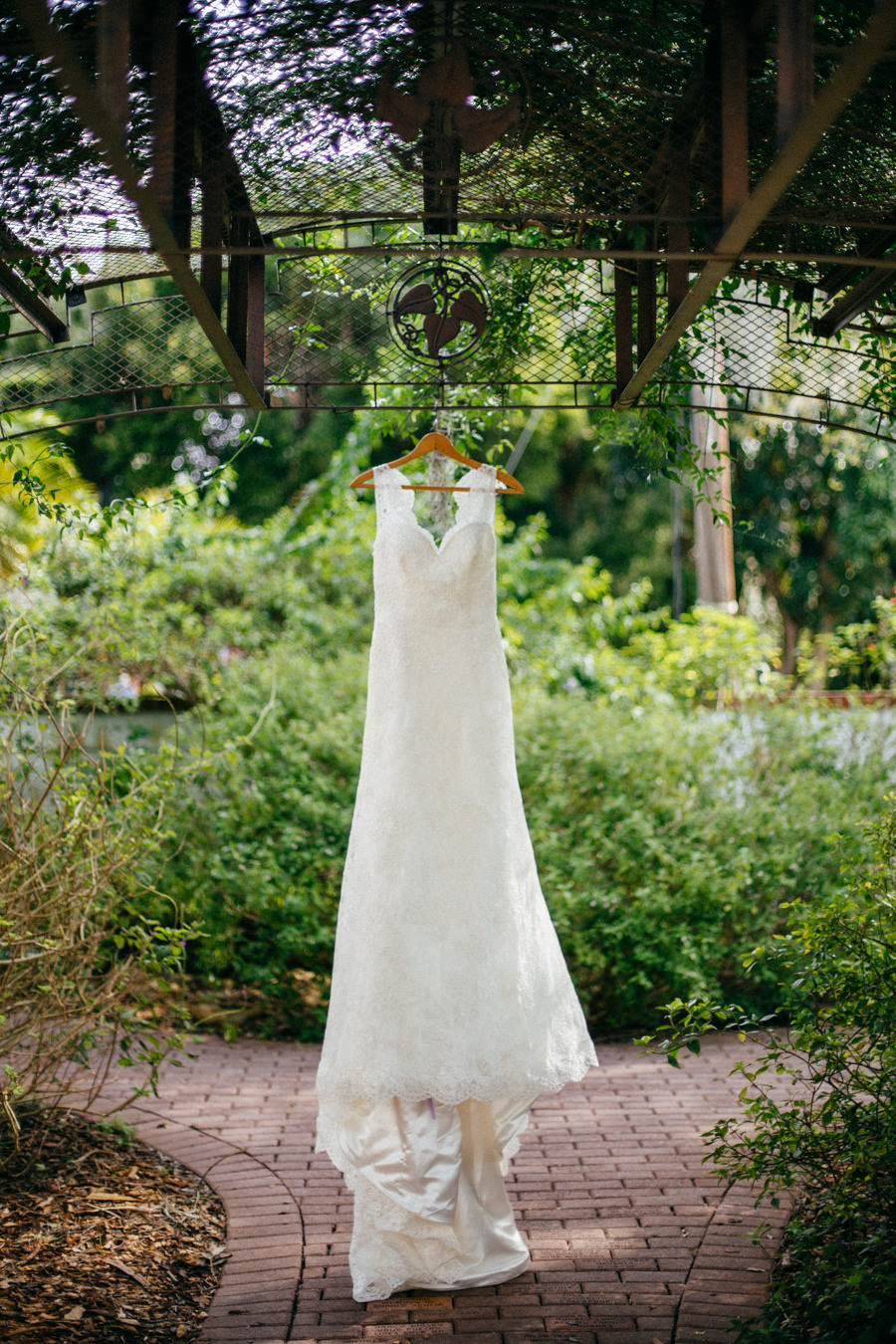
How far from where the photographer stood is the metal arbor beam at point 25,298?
138 inches

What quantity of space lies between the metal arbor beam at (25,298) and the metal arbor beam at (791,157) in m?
1.83

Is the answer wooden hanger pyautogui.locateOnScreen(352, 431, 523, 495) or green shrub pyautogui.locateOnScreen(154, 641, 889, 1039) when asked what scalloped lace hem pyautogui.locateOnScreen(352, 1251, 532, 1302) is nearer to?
wooden hanger pyautogui.locateOnScreen(352, 431, 523, 495)

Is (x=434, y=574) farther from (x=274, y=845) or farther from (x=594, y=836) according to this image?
(x=274, y=845)

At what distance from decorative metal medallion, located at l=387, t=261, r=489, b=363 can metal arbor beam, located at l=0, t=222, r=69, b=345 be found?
1.18m

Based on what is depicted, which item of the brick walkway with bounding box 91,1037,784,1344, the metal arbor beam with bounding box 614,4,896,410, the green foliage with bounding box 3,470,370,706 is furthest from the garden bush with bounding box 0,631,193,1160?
the metal arbor beam with bounding box 614,4,896,410

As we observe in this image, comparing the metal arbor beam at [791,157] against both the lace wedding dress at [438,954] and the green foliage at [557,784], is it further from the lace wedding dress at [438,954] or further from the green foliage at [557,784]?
the green foliage at [557,784]

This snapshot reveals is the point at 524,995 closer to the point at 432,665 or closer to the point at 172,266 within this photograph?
the point at 432,665

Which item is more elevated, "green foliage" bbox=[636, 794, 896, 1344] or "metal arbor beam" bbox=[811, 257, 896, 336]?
"metal arbor beam" bbox=[811, 257, 896, 336]

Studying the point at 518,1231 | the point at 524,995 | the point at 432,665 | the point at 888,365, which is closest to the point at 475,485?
the point at 432,665

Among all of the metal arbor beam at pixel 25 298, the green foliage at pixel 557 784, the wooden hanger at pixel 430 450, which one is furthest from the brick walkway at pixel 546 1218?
the metal arbor beam at pixel 25 298

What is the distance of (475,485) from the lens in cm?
366

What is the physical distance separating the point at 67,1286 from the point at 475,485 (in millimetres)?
2731

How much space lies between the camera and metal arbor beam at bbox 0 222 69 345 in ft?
11.5

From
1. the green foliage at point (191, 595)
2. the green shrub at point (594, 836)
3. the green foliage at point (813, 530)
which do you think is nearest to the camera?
the green shrub at point (594, 836)
